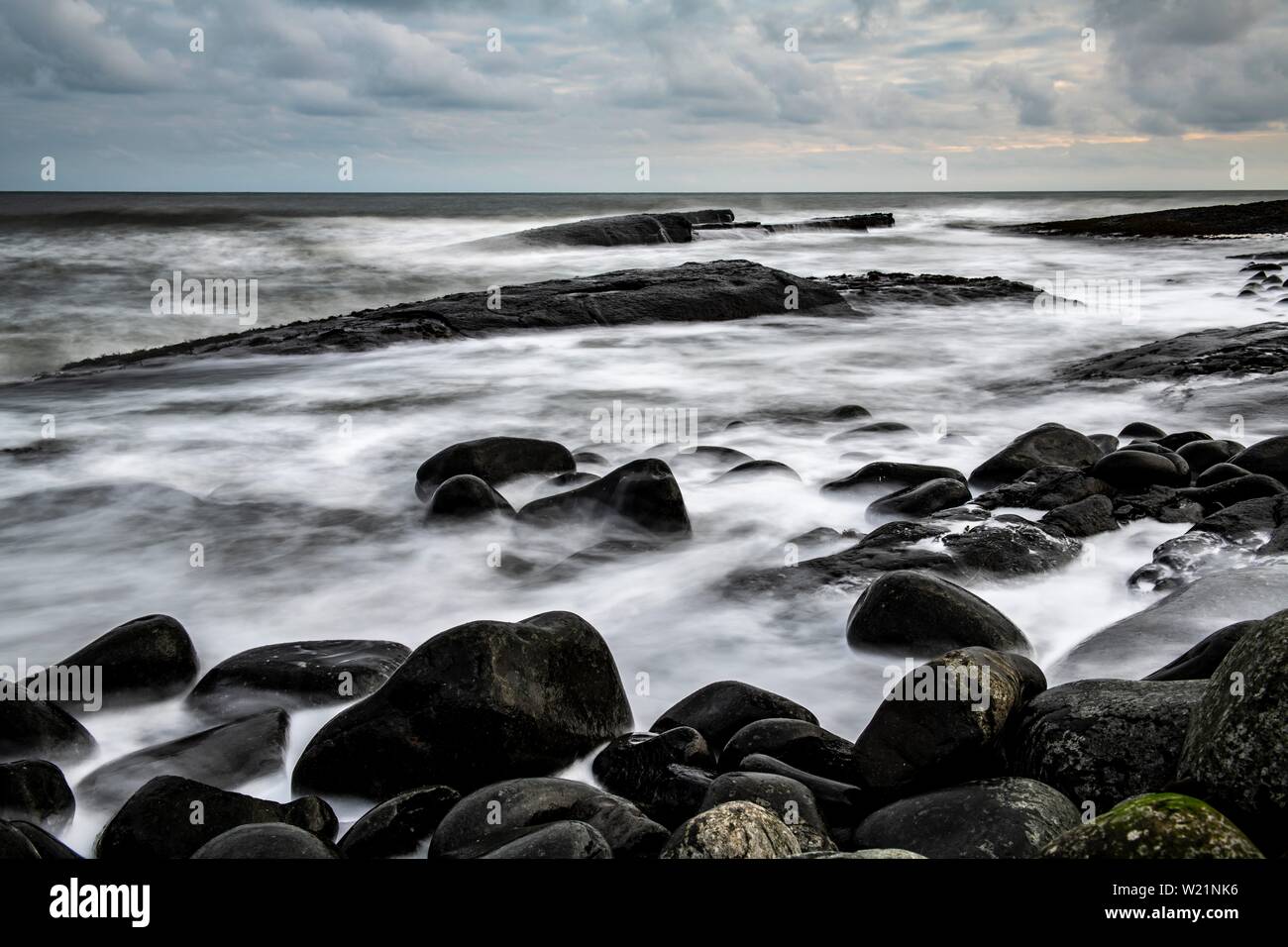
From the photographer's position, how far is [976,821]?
7.84ft

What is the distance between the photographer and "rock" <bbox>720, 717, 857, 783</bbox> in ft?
9.25

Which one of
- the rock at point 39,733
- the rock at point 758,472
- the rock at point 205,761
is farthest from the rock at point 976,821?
the rock at point 758,472

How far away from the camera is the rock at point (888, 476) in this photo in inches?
229

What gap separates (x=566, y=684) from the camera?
3.23 metres

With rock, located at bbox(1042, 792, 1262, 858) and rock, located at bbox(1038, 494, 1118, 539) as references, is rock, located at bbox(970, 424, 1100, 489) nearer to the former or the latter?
rock, located at bbox(1038, 494, 1118, 539)

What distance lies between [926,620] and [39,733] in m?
3.04

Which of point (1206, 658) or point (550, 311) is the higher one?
point (550, 311)

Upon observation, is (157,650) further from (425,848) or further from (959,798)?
(959,798)

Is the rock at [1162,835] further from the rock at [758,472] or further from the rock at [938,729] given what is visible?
the rock at [758,472]

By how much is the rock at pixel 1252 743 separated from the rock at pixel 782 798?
2.78 ft

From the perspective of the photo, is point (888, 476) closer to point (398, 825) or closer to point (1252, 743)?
point (1252, 743)

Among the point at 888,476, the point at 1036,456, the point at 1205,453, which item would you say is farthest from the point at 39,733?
the point at 1205,453

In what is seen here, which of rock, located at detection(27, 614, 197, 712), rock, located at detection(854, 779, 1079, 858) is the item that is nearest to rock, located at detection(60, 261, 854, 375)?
rock, located at detection(27, 614, 197, 712)
